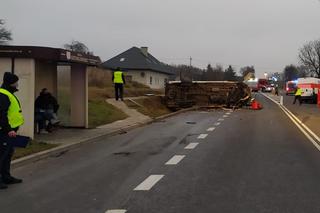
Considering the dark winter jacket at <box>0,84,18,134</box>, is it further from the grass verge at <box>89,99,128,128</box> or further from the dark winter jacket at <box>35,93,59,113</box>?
the grass verge at <box>89,99,128,128</box>

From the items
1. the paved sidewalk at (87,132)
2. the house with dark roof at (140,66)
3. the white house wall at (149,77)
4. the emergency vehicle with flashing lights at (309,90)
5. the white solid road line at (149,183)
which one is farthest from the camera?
the house with dark roof at (140,66)

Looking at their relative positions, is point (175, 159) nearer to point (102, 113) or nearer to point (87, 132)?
point (87, 132)

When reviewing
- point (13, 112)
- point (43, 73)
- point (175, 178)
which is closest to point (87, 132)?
point (43, 73)

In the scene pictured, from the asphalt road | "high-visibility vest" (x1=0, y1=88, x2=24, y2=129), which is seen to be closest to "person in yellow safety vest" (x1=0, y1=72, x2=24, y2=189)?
"high-visibility vest" (x1=0, y1=88, x2=24, y2=129)

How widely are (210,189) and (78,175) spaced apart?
9.19ft

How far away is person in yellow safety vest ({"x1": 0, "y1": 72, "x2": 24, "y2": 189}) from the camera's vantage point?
30.3 feet

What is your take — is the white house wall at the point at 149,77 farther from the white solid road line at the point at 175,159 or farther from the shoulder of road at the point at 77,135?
the white solid road line at the point at 175,159

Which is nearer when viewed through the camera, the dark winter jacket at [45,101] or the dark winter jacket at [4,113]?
the dark winter jacket at [4,113]

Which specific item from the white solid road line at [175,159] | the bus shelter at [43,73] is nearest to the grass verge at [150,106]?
the bus shelter at [43,73]

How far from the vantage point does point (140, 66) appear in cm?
8569

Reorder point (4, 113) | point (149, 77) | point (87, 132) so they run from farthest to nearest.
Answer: point (149, 77), point (87, 132), point (4, 113)

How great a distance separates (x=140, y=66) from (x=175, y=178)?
249 feet

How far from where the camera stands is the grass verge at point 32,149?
12.7 m

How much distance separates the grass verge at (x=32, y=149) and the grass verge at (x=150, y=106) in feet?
41.5
